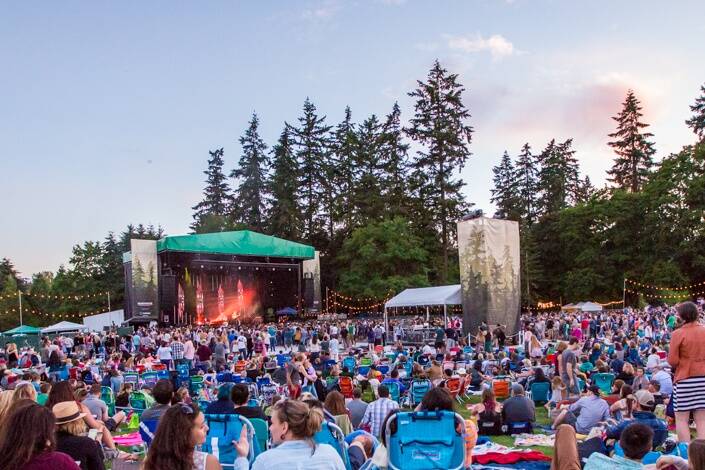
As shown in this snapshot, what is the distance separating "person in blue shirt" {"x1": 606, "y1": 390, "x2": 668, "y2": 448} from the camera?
587cm

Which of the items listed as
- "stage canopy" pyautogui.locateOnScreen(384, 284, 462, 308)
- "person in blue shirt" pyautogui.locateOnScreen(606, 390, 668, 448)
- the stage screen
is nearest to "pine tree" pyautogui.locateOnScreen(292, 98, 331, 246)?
the stage screen

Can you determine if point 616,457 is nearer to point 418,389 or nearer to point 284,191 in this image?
point 418,389

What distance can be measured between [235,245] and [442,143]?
19.2 m

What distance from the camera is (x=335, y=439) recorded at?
4.81 metres

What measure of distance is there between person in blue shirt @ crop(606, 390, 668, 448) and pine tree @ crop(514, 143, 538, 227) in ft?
166

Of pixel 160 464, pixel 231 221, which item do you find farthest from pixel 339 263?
pixel 160 464

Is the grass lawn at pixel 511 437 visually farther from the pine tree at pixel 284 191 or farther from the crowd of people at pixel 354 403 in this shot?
the pine tree at pixel 284 191

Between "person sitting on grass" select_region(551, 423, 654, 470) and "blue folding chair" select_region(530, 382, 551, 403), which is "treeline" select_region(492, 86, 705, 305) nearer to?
"blue folding chair" select_region(530, 382, 551, 403)

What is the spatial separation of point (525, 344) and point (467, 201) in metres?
30.4

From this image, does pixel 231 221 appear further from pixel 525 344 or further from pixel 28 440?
pixel 28 440

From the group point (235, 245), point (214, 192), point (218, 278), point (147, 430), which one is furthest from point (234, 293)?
point (147, 430)

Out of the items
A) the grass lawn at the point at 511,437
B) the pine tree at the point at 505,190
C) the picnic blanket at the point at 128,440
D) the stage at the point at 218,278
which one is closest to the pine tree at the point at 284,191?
the stage at the point at 218,278

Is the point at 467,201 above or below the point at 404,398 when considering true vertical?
above

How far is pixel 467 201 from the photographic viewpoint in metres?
48.5
